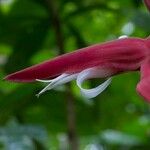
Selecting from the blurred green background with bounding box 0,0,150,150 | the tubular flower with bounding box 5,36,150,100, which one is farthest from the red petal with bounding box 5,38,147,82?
the blurred green background with bounding box 0,0,150,150

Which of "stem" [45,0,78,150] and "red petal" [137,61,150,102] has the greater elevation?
"stem" [45,0,78,150]

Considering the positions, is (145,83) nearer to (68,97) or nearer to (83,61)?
(83,61)

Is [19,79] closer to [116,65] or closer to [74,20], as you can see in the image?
[116,65]

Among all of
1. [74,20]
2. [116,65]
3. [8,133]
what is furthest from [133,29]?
[116,65]

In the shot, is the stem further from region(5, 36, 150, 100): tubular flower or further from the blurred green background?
region(5, 36, 150, 100): tubular flower

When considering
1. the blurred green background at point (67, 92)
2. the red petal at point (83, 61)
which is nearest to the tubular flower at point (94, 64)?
the red petal at point (83, 61)
